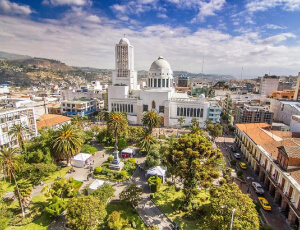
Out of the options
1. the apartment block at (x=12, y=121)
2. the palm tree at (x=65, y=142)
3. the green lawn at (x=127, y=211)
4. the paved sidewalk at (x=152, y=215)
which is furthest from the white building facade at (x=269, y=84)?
the apartment block at (x=12, y=121)

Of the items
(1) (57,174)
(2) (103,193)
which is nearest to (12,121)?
(1) (57,174)

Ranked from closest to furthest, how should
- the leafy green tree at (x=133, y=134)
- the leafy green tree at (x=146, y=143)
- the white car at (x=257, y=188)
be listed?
the white car at (x=257, y=188)
the leafy green tree at (x=146, y=143)
the leafy green tree at (x=133, y=134)

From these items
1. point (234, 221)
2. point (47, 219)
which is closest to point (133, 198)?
point (47, 219)

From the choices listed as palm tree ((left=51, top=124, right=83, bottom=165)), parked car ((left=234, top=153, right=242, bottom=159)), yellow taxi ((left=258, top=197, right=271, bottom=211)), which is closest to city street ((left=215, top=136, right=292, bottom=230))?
yellow taxi ((left=258, top=197, right=271, bottom=211))

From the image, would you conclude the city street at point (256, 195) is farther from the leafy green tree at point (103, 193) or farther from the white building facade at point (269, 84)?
the white building facade at point (269, 84)

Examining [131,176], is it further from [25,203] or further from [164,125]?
[164,125]

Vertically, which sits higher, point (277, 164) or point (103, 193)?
point (277, 164)

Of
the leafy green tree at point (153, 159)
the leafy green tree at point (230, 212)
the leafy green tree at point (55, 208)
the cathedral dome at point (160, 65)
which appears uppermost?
the cathedral dome at point (160, 65)

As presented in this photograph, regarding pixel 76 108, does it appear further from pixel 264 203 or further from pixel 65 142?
pixel 264 203
